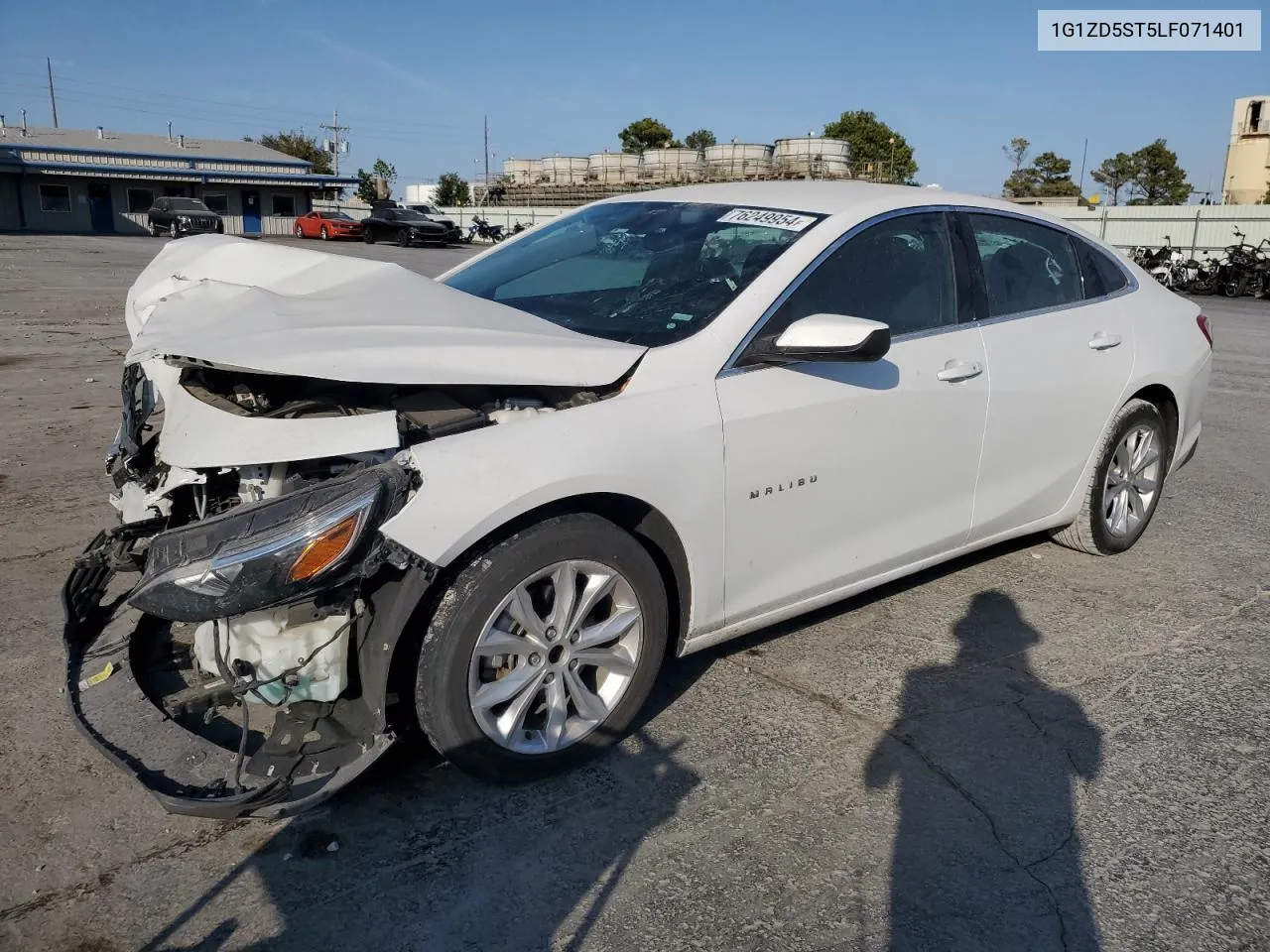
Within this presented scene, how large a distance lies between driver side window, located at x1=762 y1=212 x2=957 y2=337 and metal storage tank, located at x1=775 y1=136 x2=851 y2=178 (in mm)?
39822

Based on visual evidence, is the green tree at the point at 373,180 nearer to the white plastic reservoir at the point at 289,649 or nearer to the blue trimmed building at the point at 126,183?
the blue trimmed building at the point at 126,183

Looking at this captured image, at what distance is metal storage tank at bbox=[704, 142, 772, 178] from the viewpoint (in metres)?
45.5

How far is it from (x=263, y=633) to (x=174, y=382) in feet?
2.88

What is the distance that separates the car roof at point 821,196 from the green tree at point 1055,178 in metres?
69.0

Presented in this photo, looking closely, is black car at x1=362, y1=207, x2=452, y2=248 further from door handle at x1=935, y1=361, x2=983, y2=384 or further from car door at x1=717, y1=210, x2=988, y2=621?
door handle at x1=935, y1=361, x2=983, y2=384

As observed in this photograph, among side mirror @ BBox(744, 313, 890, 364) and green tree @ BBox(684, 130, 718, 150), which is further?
green tree @ BBox(684, 130, 718, 150)

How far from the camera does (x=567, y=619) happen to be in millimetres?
2877

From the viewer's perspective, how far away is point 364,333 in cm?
283

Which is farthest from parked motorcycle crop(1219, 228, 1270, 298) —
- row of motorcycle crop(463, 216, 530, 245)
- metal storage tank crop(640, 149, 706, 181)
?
metal storage tank crop(640, 149, 706, 181)

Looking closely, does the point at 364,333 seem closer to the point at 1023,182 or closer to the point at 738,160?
the point at 738,160

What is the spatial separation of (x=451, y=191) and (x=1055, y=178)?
140ft

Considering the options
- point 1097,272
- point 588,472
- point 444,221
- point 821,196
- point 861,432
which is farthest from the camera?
point 444,221

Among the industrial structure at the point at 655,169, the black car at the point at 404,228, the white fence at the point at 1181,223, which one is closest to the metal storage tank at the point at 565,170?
the industrial structure at the point at 655,169

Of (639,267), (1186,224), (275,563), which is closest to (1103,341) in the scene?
(639,267)
